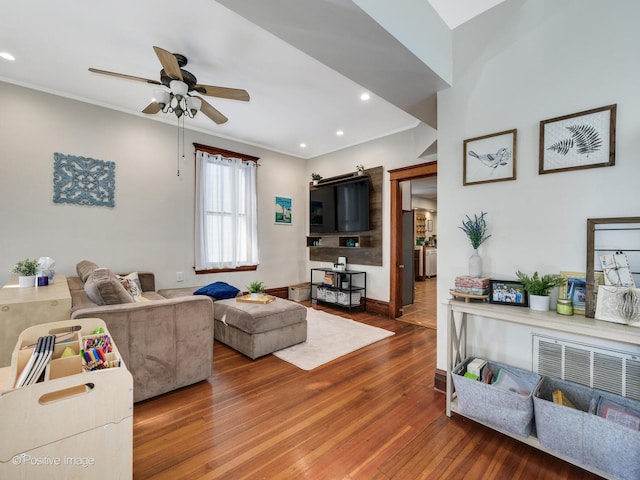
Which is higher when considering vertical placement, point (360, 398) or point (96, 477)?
point (96, 477)

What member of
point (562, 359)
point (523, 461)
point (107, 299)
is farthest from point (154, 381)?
point (562, 359)

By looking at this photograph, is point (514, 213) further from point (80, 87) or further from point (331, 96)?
point (80, 87)

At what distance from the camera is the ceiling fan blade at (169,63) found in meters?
2.09

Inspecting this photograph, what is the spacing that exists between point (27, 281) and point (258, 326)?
2.06 metres

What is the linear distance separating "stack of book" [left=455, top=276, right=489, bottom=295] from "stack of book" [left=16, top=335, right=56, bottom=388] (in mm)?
2283

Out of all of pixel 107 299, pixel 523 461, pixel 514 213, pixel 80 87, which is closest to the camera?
pixel 523 461

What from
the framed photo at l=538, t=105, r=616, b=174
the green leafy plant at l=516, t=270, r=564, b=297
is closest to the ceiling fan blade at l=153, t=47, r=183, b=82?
the framed photo at l=538, t=105, r=616, b=174

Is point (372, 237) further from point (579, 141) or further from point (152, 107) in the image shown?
point (152, 107)

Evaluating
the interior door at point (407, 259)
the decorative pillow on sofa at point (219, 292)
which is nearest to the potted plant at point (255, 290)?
the decorative pillow on sofa at point (219, 292)

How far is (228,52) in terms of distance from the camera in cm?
258

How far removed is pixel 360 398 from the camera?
2227 millimetres

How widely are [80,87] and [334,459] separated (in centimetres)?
453

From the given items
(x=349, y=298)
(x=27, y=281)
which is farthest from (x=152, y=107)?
(x=349, y=298)

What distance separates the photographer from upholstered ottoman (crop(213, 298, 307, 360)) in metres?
2.90
